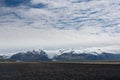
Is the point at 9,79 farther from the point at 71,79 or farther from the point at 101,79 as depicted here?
the point at 101,79

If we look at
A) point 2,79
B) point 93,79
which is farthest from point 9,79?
point 93,79

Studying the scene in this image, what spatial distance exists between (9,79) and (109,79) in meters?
20.6

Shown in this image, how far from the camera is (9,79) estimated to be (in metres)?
51.9

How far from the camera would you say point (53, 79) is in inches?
2013

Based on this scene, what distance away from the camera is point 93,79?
5172cm

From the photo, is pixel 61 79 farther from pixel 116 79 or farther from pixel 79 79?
pixel 116 79

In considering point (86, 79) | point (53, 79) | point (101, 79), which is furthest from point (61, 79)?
point (101, 79)

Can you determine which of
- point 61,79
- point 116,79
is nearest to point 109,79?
point 116,79

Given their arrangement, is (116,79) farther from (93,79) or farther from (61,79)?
(61,79)

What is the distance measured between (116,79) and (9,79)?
22013mm

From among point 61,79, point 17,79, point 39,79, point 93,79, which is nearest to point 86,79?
point 93,79

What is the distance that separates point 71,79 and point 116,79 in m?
9.97

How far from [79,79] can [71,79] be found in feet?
5.85

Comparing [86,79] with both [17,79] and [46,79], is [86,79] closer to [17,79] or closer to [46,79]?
Result: [46,79]
